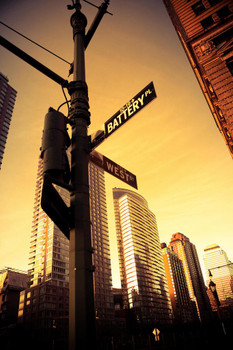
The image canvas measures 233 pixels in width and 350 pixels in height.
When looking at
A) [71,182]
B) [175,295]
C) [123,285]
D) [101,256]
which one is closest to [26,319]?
[101,256]

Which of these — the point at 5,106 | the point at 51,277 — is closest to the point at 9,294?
the point at 51,277

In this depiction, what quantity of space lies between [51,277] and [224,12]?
327 feet

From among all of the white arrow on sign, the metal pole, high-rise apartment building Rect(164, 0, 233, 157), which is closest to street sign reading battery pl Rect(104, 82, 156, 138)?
the white arrow on sign

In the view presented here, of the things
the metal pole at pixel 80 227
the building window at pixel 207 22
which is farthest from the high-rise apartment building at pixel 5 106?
the metal pole at pixel 80 227

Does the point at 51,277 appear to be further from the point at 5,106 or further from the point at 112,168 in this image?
the point at 112,168

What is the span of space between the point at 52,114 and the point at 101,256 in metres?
138

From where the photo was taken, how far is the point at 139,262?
515 feet

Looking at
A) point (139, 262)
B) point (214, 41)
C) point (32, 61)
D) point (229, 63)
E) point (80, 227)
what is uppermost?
point (139, 262)

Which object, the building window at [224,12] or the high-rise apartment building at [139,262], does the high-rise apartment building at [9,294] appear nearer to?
the high-rise apartment building at [139,262]

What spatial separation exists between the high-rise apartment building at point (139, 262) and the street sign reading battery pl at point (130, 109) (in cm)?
15390

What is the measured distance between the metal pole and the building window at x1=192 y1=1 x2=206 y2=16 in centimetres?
2651

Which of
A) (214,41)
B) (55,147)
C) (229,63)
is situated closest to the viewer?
(55,147)

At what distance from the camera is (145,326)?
127 meters

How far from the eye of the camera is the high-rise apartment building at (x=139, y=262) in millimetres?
144750
